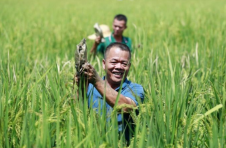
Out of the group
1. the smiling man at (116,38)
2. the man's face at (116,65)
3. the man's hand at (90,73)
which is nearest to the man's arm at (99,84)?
the man's hand at (90,73)

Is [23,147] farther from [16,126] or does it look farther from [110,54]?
[110,54]

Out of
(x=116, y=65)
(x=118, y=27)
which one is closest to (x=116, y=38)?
(x=118, y=27)

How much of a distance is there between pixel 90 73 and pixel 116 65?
1.19 ft

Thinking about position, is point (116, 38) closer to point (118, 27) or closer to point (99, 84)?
point (118, 27)

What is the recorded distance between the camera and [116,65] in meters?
2.02

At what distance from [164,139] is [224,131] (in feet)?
0.89

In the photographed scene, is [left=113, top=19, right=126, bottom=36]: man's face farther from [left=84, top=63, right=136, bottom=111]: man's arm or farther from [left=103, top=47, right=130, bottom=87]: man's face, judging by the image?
[left=84, top=63, right=136, bottom=111]: man's arm

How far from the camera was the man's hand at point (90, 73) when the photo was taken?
1.63 m

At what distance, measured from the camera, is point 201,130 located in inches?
65.9

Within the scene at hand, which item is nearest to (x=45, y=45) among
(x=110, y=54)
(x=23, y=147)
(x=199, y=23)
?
(x=199, y=23)

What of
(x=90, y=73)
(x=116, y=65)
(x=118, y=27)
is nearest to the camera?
(x=90, y=73)

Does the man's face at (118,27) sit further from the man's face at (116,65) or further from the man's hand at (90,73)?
the man's hand at (90,73)

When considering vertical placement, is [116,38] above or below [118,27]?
below

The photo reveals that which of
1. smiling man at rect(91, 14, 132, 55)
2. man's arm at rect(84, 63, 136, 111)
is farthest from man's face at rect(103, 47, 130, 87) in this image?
smiling man at rect(91, 14, 132, 55)
